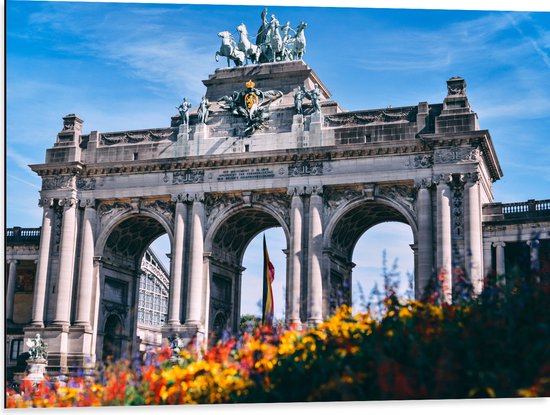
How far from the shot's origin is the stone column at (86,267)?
5594 centimetres

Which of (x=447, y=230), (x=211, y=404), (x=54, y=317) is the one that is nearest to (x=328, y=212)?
(x=447, y=230)

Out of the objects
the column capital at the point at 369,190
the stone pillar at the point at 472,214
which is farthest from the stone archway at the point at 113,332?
the stone pillar at the point at 472,214

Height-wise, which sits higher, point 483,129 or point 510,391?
point 483,129

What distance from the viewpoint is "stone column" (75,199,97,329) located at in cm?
5594

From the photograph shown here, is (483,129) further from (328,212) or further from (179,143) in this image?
(179,143)

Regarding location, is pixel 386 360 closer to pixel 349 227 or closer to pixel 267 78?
pixel 349 227

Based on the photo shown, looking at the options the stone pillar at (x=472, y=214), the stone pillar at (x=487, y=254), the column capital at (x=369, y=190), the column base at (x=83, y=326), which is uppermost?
the column capital at (x=369, y=190)

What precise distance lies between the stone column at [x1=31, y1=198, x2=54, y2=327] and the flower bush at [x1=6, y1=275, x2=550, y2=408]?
33190mm

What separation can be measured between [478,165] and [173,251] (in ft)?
60.2

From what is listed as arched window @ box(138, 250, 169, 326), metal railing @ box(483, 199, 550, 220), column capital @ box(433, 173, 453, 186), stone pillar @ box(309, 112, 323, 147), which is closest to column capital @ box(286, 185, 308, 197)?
stone pillar @ box(309, 112, 323, 147)

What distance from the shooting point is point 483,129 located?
50469mm

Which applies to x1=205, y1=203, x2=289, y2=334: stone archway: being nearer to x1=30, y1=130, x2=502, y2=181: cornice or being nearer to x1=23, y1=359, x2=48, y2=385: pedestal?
x1=30, y1=130, x2=502, y2=181: cornice

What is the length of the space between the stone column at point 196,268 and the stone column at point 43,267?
29.9 feet

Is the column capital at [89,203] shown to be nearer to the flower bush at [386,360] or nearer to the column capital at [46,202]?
the column capital at [46,202]
